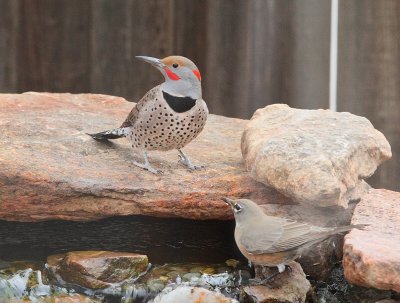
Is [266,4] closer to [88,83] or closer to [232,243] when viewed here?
[88,83]

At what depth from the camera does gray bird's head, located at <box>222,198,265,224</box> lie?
5090 millimetres

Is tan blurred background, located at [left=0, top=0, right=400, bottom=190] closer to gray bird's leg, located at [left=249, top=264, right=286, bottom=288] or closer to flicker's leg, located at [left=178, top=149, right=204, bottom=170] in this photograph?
flicker's leg, located at [left=178, top=149, right=204, bottom=170]

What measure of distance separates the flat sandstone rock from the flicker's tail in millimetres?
36

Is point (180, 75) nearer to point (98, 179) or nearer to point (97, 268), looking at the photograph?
point (98, 179)

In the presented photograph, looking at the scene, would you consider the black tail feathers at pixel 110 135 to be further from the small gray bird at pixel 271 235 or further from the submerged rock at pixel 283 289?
the submerged rock at pixel 283 289

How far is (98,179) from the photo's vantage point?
5.39 metres

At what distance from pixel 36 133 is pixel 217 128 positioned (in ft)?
4.06

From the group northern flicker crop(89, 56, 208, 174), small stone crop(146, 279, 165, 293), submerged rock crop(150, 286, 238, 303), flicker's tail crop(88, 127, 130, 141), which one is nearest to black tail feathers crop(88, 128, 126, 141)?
flicker's tail crop(88, 127, 130, 141)

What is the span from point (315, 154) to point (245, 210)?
18.8 inches

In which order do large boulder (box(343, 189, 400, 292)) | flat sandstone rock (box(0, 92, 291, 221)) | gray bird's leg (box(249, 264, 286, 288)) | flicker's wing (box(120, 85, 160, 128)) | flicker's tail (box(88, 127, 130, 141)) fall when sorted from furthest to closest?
1. flicker's tail (box(88, 127, 130, 141))
2. flicker's wing (box(120, 85, 160, 128))
3. flat sandstone rock (box(0, 92, 291, 221))
4. gray bird's leg (box(249, 264, 286, 288))
5. large boulder (box(343, 189, 400, 292))

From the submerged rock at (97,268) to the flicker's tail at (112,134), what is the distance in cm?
95

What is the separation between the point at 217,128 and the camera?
266 inches

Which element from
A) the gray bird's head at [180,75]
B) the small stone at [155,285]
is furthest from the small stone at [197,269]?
the gray bird's head at [180,75]

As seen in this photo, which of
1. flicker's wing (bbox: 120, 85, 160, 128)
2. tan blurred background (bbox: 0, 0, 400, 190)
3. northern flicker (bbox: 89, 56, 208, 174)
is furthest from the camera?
tan blurred background (bbox: 0, 0, 400, 190)
